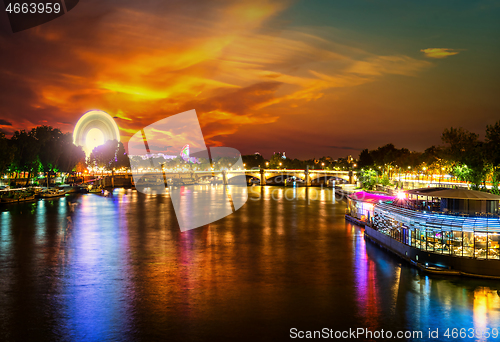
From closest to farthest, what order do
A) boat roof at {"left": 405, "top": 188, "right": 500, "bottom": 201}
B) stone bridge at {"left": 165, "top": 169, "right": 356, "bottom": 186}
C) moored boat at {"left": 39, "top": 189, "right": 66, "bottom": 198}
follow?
boat roof at {"left": 405, "top": 188, "right": 500, "bottom": 201} → moored boat at {"left": 39, "top": 189, "right": 66, "bottom": 198} → stone bridge at {"left": 165, "top": 169, "right": 356, "bottom": 186}

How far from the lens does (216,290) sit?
20984 mm

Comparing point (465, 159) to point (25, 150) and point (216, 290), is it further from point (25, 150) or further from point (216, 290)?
point (25, 150)

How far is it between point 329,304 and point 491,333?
22.9ft

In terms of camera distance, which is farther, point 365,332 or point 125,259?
point 125,259

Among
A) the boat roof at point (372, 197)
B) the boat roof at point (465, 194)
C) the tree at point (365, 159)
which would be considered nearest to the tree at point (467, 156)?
the boat roof at point (372, 197)

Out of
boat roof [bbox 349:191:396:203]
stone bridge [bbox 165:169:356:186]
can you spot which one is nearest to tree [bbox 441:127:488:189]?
boat roof [bbox 349:191:396:203]

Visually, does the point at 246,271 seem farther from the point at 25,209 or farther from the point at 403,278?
the point at 25,209

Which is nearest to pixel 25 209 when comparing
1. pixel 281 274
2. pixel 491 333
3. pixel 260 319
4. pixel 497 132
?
pixel 281 274

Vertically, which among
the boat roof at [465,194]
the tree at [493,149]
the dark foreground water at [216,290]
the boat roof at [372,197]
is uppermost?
the tree at [493,149]

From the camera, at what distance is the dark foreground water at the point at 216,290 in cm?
1642

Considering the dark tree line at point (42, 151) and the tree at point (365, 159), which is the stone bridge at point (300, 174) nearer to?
the tree at point (365, 159)

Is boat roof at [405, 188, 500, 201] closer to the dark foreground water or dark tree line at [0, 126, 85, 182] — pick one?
the dark foreground water

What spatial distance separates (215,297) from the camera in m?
19.8

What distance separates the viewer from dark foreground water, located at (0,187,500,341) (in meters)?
16.4
